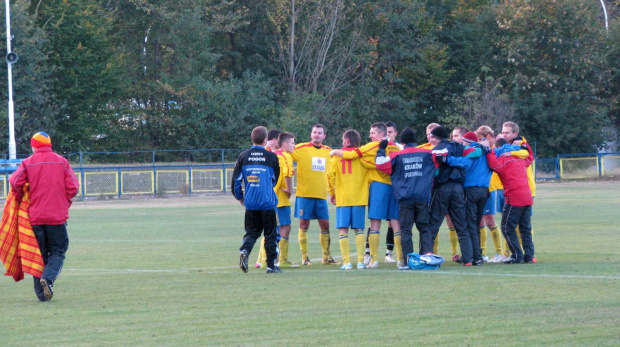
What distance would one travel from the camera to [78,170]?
135 ft

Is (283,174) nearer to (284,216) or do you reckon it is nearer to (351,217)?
(284,216)

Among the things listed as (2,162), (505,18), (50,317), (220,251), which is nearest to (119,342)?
(50,317)

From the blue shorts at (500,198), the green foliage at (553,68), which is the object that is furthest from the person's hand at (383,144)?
the green foliage at (553,68)

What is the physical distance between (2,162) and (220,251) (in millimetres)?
25505

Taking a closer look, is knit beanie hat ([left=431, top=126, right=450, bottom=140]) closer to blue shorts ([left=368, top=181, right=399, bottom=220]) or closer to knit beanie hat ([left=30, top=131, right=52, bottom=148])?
blue shorts ([left=368, top=181, right=399, bottom=220])

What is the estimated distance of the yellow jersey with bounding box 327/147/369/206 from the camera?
42.4ft

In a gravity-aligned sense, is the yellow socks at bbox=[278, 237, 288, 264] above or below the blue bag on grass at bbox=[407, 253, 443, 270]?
above

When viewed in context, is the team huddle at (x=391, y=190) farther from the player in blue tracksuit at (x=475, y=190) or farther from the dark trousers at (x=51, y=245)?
the dark trousers at (x=51, y=245)

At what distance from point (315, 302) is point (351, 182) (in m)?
3.72

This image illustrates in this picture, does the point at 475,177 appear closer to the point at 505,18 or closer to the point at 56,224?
the point at 56,224

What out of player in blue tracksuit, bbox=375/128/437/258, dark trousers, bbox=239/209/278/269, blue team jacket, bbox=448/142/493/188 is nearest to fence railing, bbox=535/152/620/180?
blue team jacket, bbox=448/142/493/188

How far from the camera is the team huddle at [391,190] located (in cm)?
1227

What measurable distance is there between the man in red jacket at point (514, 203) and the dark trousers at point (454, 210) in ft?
2.39

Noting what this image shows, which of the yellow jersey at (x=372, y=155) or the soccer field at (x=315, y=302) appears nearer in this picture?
the soccer field at (x=315, y=302)
